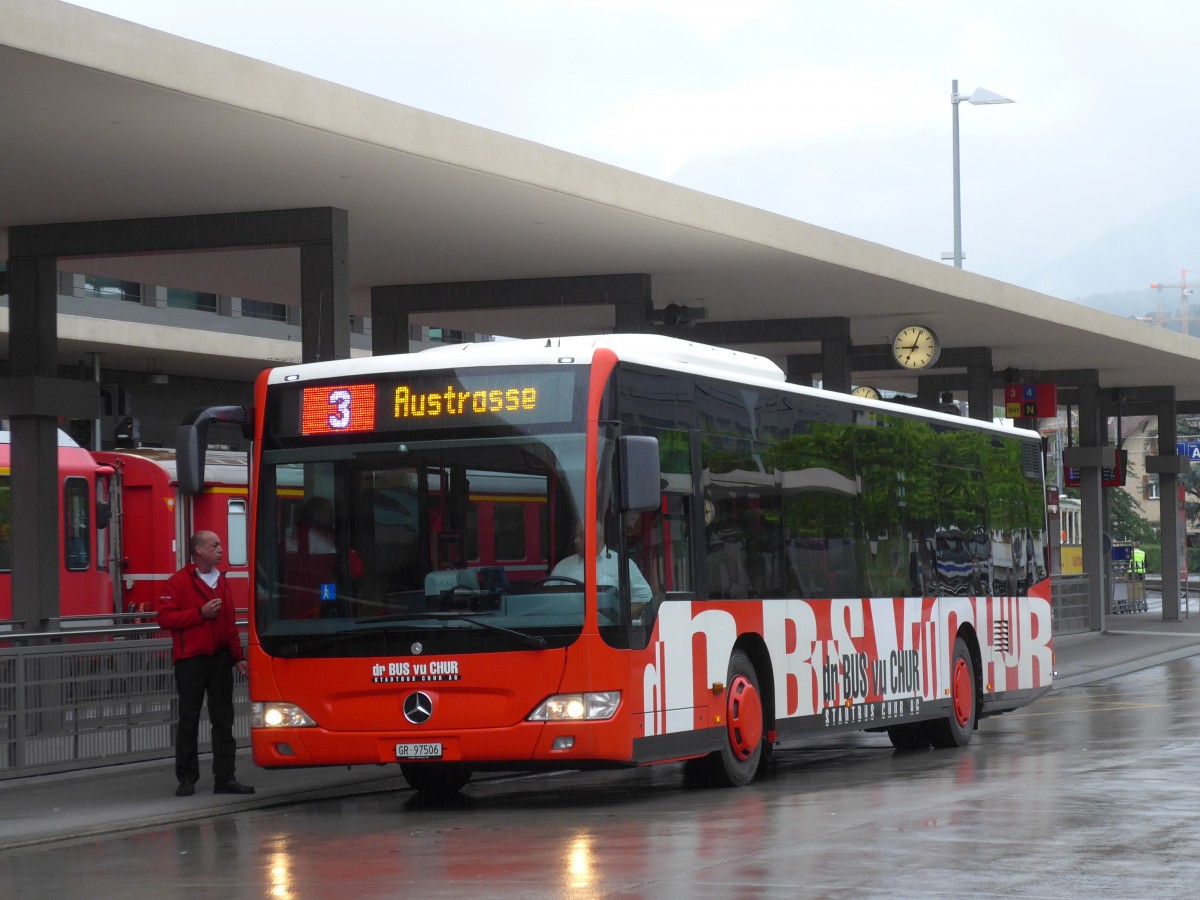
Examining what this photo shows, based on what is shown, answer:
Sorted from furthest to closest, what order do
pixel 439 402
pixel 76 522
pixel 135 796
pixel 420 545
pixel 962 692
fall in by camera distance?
pixel 76 522, pixel 962 692, pixel 135 796, pixel 439 402, pixel 420 545

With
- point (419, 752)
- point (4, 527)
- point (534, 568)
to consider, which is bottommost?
point (419, 752)

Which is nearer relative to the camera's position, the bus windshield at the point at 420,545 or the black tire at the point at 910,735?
the bus windshield at the point at 420,545

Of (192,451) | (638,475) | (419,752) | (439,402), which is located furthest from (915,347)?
(192,451)

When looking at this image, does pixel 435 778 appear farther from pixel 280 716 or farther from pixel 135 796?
pixel 135 796

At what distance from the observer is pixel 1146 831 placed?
428 inches

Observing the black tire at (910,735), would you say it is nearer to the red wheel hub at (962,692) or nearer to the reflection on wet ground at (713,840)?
the red wheel hub at (962,692)

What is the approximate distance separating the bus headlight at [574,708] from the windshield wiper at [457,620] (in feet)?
1.16

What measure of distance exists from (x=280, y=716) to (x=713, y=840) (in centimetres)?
362

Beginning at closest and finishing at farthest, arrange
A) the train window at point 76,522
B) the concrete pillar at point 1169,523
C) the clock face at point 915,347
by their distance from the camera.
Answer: the train window at point 76,522 → the clock face at point 915,347 → the concrete pillar at point 1169,523

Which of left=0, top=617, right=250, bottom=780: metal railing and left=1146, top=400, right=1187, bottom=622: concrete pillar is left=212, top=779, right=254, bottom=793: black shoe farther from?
left=1146, top=400, right=1187, bottom=622: concrete pillar

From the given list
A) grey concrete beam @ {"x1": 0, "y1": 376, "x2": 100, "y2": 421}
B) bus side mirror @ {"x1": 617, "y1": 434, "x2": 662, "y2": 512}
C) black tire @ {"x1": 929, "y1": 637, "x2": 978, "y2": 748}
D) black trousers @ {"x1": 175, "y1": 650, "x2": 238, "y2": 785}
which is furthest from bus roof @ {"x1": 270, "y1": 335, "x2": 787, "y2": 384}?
grey concrete beam @ {"x1": 0, "y1": 376, "x2": 100, "y2": 421}

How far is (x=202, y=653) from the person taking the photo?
47.6ft

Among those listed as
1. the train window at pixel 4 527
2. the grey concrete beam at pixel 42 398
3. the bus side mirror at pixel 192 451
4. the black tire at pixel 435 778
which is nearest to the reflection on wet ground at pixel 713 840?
the black tire at pixel 435 778

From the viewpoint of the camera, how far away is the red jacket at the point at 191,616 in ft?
47.4
